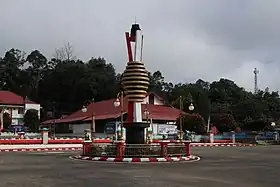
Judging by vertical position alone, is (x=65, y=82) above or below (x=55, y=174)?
above

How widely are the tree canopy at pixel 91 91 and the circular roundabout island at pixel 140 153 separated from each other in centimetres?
4696

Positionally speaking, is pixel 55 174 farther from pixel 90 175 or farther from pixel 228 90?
pixel 228 90

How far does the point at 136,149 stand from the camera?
72.6 feet

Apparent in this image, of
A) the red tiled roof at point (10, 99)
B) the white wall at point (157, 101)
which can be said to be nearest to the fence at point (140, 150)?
the white wall at point (157, 101)

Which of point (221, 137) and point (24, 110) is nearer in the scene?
point (221, 137)

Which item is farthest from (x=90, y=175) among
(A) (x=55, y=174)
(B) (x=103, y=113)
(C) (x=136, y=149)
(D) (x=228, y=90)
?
(D) (x=228, y=90)

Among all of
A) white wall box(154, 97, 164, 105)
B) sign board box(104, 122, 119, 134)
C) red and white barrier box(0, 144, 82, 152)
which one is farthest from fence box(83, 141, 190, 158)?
white wall box(154, 97, 164, 105)

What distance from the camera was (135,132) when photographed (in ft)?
79.0

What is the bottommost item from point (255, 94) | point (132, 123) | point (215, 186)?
point (215, 186)

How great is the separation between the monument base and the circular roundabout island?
1364 mm

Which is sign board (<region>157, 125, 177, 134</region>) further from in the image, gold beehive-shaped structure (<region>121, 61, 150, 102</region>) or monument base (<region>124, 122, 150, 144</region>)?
monument base (<region>124, 122, 150, 144</region>)

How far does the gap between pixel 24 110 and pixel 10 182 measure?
240ft

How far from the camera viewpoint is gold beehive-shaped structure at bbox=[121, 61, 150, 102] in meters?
25.0

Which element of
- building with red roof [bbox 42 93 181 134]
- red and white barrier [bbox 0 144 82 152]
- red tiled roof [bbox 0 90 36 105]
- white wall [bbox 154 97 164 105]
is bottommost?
red and white barrier [bbox 0 144 82 152]
